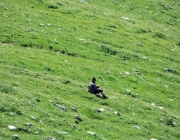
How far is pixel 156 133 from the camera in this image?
33.2 meters

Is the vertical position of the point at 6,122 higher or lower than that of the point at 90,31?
lower

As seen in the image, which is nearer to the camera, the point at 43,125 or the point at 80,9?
the point at 43,125

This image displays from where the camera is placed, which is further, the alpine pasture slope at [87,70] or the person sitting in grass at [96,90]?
the person sitting in grass at [96,90]

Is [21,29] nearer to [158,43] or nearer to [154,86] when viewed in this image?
[154,86]

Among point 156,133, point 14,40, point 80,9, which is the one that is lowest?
point 156,133

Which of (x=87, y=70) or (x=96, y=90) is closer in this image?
(x=96, y=90)

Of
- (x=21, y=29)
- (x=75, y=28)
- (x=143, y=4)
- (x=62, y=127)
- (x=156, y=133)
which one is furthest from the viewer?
(x=143, y=4)

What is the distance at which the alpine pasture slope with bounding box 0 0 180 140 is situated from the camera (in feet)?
96.5

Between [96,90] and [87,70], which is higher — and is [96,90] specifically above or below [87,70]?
below

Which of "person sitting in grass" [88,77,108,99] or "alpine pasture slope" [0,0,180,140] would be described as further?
"person sitting in grass" [88,77,108,99]

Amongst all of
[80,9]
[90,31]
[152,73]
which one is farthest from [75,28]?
[152,73]

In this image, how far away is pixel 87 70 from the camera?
42.3 metres

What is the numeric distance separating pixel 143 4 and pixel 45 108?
42.9 meters

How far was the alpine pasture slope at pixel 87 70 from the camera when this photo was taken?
29.4 metres
